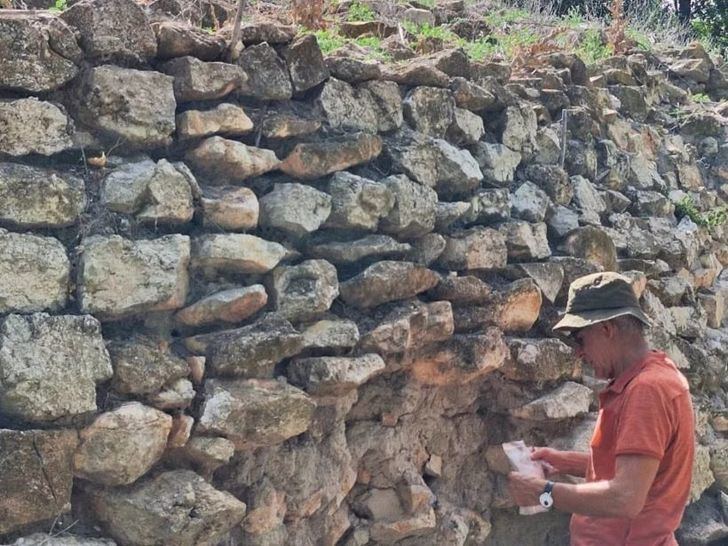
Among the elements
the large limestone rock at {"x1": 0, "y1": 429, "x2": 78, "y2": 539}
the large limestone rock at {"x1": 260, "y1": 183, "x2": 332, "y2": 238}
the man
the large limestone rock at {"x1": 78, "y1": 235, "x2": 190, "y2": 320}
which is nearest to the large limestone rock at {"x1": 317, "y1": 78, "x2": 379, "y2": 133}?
the large limestone rock at {"x1": 260, "y1": 183, "x2": 332, "y2": 238}

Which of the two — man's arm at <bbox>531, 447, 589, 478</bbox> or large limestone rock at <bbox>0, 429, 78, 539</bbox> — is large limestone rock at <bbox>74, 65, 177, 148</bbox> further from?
man's arm at <bbox>531, 447, 589, 478</bbox>

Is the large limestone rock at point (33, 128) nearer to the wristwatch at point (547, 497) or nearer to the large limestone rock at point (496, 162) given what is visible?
the wristwatch at point (547, 497)

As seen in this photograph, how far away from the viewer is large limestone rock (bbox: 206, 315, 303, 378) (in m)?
2.92

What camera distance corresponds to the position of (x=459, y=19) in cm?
585

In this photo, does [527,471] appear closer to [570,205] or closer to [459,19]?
[570,205]

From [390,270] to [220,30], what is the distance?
1.08 metres

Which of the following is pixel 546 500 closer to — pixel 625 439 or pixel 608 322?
pixel 625 439

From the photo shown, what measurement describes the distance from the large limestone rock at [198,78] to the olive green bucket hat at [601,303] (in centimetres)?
136

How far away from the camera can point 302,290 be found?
3.15 m

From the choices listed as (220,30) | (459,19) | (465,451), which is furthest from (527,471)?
(459,19)

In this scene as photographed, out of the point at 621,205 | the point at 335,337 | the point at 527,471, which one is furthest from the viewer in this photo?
the point at 621,205

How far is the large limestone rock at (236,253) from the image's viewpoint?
9.76 feet

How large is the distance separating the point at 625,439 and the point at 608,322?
1.19 feet

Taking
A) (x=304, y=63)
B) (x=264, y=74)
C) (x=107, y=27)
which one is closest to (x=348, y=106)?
(x=304, y=63)
